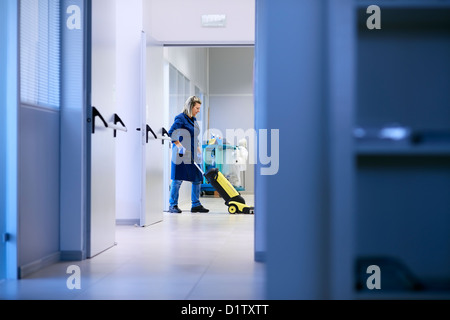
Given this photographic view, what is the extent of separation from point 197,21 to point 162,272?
3661 millimetres

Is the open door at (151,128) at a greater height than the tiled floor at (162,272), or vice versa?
the open door at (151,128)

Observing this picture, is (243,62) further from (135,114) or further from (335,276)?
(335,276)

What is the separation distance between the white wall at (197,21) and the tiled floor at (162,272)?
88.3 inches

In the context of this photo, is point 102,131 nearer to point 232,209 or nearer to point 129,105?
point 129,105

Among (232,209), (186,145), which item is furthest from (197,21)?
(232,209)

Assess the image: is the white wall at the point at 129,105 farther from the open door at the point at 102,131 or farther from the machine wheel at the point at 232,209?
the machine wheel at the point at 232,209

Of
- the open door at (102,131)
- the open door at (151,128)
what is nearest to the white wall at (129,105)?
the open door at (151,128)

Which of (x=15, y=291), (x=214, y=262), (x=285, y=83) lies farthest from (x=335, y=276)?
(x=214, y=262)

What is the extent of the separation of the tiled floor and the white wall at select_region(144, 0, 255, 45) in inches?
88.3

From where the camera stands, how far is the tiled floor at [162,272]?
2.66 metres

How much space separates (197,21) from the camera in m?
6.17

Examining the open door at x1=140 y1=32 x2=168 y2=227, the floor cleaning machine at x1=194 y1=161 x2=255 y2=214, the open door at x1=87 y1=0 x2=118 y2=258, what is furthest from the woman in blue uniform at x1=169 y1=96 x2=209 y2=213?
the open door at x1=87 y1=0 x2=118 y2=258

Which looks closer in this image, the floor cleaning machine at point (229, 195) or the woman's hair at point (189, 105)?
the woman's hair at point (189, 105)

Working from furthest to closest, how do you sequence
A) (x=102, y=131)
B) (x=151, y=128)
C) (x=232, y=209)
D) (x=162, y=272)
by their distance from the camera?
(x=232, y=209) → (x=151, y=128) → (x=102, y=131) → (x=162, y=272)
